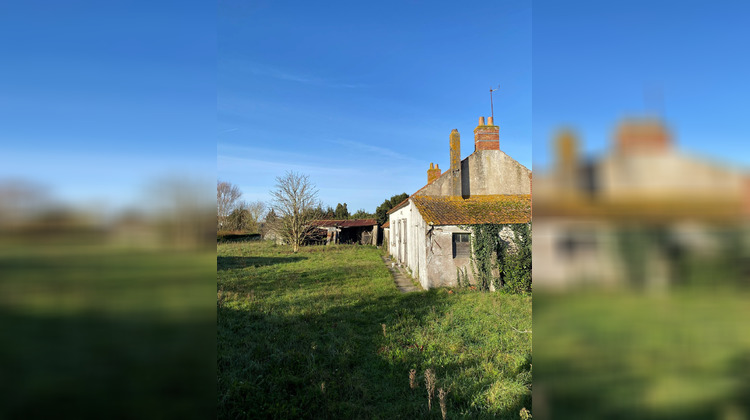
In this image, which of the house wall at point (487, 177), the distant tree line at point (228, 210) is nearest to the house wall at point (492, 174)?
the house wall at point (487, 177)

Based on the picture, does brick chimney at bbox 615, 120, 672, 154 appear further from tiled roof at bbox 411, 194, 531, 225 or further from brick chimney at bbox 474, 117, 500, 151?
brick chimney at bbox 474, 117, 500, 151

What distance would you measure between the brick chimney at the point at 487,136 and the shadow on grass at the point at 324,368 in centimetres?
1000

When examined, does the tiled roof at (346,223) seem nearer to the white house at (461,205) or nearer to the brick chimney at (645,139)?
the white house at (461,205)

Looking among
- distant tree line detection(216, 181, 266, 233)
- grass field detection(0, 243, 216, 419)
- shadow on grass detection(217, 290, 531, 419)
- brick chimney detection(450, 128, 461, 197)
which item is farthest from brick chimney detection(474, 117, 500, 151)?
grass field detection(0, 243, 216, 419)

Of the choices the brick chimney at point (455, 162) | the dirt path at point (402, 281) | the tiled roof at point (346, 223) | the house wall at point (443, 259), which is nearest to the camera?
the house wall at point (443, 259)

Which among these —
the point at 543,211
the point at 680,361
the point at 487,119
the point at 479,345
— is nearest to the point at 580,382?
the point at 680,361

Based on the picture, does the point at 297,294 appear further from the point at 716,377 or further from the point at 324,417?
the point at 716,377

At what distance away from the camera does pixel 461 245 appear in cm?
1525

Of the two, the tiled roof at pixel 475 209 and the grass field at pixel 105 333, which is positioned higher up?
the tiled roof at pixel 475 209

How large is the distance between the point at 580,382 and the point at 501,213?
49.9 ft

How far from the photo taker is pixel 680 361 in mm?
893

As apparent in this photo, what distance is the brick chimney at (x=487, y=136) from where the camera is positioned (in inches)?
676

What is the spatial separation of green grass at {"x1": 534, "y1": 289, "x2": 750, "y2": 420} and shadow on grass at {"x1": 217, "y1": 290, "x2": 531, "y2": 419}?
4.91 m

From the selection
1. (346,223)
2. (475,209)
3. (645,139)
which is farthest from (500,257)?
(346,223)
